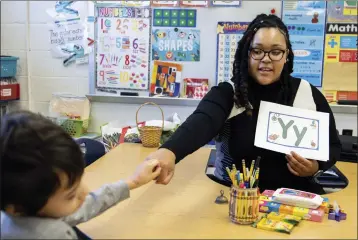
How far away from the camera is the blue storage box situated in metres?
3.03

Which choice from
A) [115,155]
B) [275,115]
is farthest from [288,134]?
[115,155]

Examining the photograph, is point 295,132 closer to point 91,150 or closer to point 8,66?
point 91,150

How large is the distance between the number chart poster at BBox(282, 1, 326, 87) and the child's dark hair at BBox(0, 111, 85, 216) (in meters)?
2.29

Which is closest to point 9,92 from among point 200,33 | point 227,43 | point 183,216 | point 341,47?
point 200,33

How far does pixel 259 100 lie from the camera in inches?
73.1

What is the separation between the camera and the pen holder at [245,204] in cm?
133

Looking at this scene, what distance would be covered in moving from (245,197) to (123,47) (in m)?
1.99

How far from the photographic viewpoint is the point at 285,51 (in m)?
1.83

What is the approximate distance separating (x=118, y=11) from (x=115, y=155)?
1.25 m

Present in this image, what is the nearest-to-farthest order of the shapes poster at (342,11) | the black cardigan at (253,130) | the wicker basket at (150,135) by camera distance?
1. the black cardigan at (253,130)
2. the wicker basket at (150,135)
3. the shapes poster at (342,11)

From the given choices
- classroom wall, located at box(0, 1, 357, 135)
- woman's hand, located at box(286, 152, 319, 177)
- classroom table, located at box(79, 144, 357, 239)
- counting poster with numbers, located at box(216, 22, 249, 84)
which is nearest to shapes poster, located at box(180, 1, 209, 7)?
counting poster with numbers, located at box(216, 22, 249, 84)

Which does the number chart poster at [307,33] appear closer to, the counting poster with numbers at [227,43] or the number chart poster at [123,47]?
the counting poster with numbers at [227,43]

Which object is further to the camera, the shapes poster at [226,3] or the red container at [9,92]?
the red container at [9,92]

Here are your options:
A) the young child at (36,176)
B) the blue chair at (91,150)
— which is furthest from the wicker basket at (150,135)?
the young child at (36,176)
